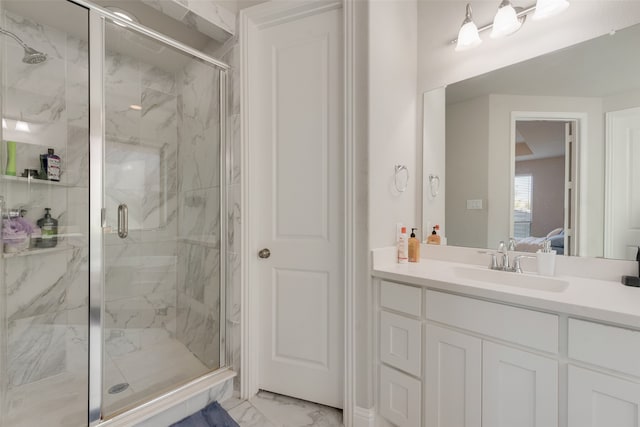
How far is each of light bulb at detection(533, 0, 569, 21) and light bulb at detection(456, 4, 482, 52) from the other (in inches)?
10.5

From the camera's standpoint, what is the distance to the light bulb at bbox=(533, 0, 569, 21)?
4.41 feet

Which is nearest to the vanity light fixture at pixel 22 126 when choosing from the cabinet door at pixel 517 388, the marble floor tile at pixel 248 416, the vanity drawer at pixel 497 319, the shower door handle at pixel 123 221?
the shower door handle at pixel 123 221

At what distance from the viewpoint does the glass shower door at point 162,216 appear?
1.79m

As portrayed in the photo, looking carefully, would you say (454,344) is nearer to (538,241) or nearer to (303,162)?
(538,241)

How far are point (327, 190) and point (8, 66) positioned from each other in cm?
203

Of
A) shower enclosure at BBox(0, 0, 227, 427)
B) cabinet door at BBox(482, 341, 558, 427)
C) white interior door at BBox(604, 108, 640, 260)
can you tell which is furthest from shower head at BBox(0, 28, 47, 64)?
white interior door at BBox(604, 108, 640, 260)

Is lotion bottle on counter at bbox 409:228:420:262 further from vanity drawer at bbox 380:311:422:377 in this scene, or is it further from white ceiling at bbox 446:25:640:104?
white ceiling at bbox 446:25:640:104

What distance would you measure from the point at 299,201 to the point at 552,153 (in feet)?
4.29

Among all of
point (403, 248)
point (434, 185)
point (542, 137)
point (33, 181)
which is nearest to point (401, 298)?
point (403, 248)

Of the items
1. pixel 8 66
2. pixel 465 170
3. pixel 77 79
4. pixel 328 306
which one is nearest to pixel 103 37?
pixel 77 79

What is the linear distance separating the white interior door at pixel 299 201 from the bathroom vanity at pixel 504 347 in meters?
0.33

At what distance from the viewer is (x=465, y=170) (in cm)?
174

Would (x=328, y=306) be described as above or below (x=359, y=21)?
below

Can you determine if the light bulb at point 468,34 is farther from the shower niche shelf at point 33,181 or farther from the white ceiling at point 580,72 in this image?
the shower niche shelf at point 33,181
